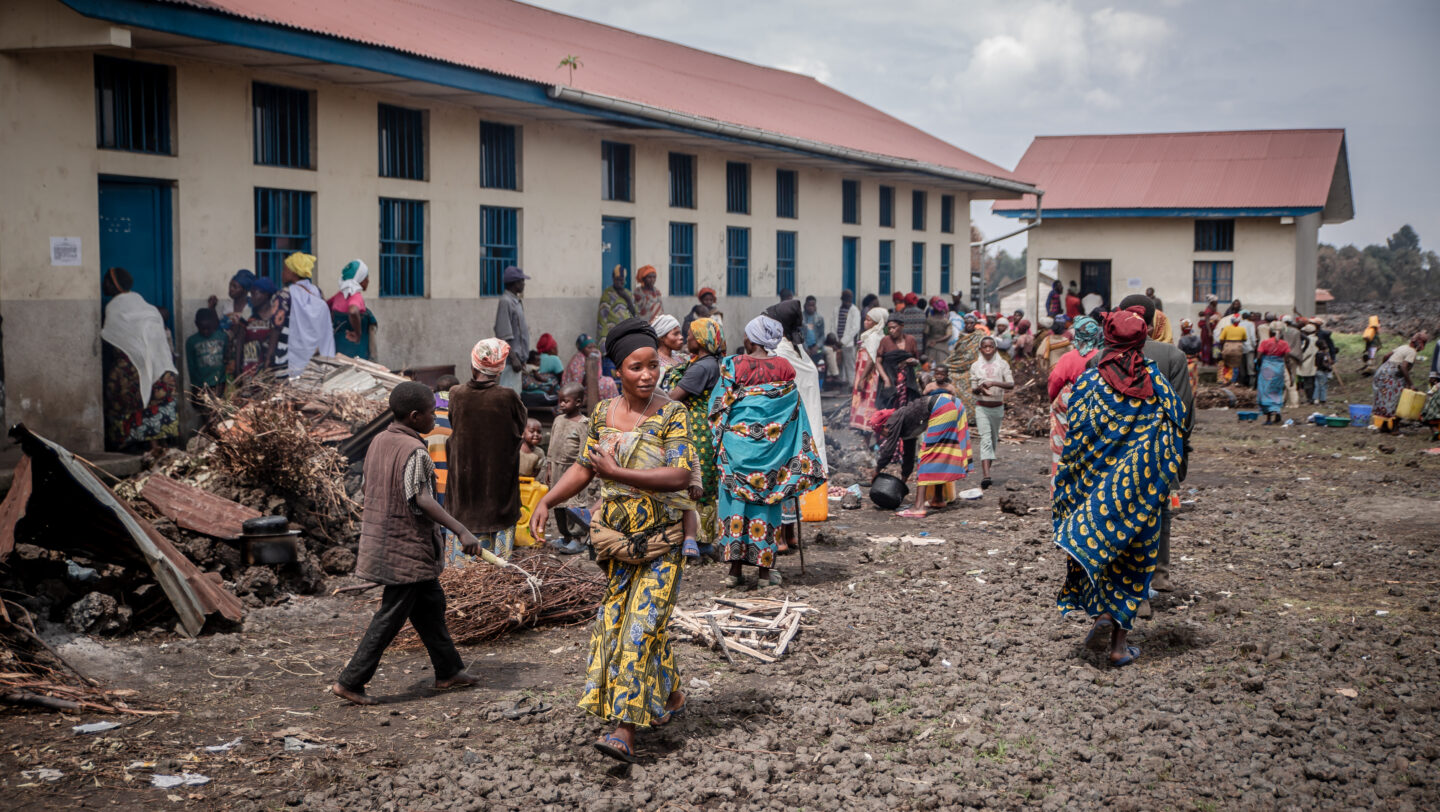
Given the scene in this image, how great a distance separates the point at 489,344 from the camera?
7.39 meters

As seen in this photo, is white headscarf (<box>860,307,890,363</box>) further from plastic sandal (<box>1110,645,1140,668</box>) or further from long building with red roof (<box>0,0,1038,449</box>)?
plastic sandal (<box>1110,645,1140,668</box>)

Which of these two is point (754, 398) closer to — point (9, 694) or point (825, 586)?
point (825, 586)

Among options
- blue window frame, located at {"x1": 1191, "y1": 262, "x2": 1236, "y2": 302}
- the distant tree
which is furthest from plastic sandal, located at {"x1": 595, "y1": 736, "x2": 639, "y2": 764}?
the distant tree

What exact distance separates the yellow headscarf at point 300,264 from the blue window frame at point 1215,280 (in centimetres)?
2947

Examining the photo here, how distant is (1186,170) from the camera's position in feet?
120

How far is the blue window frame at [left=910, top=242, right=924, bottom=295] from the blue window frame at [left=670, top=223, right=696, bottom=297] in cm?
963

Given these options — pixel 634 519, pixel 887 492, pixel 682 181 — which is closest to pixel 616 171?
pixel 682 181

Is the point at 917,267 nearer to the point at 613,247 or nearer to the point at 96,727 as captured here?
the point at 613,247

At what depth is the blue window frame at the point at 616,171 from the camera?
58.5ft

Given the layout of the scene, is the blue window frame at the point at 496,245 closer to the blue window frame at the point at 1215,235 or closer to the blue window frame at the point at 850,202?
the blue window frame at the point at 850,202

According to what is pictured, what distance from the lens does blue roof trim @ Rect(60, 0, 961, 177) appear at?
9695mm

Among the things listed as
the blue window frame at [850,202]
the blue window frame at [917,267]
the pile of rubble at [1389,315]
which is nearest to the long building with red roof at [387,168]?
the blue window frame at [850,202]

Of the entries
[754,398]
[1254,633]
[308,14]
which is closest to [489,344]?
[754,398]

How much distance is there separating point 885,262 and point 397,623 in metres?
22.5
